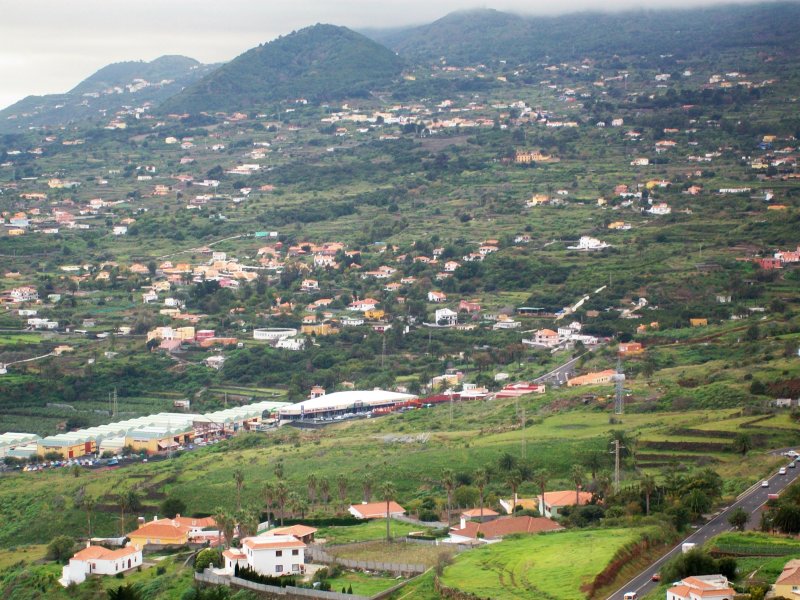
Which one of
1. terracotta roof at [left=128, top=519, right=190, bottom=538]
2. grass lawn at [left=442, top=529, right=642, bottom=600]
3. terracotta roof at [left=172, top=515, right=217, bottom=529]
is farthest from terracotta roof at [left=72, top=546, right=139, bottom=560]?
grass lawn at [left=442, top=529, right=642, bottom=600]

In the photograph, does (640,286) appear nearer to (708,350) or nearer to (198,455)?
(708,350)

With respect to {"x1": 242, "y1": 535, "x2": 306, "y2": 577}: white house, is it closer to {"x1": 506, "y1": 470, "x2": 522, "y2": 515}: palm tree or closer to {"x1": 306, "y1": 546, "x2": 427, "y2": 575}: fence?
{"x1": 306, "y1": 546, "x2": 427, "y2": 575}: fence

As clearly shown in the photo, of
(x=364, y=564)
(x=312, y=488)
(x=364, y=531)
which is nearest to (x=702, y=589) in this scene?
(x=364, y=564)

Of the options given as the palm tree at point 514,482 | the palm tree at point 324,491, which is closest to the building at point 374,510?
the palm tree at point 324,491

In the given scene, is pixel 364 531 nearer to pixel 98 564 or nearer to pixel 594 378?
pixel 98 564

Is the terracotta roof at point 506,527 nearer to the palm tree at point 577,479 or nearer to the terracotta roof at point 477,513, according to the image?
the terracotta roof at point 477,513
